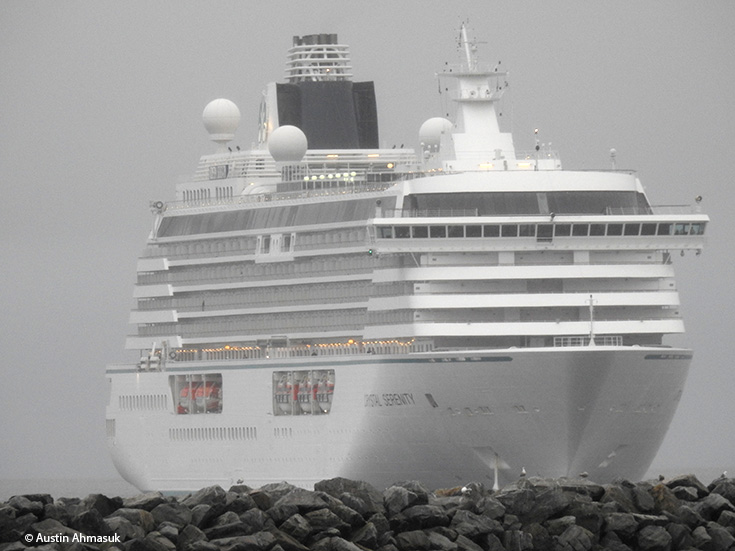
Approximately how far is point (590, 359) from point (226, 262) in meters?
16.6

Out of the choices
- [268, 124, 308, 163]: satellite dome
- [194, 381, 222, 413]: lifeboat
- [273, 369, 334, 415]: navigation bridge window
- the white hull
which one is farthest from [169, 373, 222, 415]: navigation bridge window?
[268, 124, 308, 163]: satellite dome

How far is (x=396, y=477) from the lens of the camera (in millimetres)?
66125

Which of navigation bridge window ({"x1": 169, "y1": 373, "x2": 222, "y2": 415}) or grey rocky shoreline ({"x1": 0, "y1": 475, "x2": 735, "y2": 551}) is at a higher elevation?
navigation bridge window ({"x1": 169, "y1": 373, "x2": 222, "y2": 415})

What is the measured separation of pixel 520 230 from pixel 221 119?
2037 cm

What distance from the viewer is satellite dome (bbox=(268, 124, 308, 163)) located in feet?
251

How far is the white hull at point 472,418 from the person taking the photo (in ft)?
207

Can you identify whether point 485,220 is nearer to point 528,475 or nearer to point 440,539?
point 528,475

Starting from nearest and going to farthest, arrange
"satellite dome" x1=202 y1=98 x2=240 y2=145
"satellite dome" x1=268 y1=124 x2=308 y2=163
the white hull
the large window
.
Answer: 1. the white hull
2. the large window
3. "satellite dome" x1=268 y1=124 x2=308 y2=163
4. "satellite dome" x1=202 y1=98 x2=240 y2=145

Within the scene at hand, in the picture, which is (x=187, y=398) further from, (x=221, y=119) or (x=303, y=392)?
(x=221, y=119)

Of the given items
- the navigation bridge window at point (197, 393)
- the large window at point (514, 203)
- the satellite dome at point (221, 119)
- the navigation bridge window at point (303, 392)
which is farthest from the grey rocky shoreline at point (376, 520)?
the satellite dome at point (221, 119)

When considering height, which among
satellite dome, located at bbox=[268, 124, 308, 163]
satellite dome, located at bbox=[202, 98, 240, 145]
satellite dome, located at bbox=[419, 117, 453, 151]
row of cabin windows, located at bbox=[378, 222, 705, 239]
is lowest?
row of cabin windows, located at bbox=[378, 222, 705, 239]

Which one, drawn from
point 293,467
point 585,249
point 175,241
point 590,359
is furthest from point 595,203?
point 175,241

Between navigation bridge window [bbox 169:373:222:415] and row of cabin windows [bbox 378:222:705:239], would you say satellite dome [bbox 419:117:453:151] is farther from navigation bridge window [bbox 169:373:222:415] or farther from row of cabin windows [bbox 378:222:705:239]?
row of cabin windows [bbox 378:222:705:239]

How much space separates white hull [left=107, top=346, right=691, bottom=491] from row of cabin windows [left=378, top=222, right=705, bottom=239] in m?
3.27
